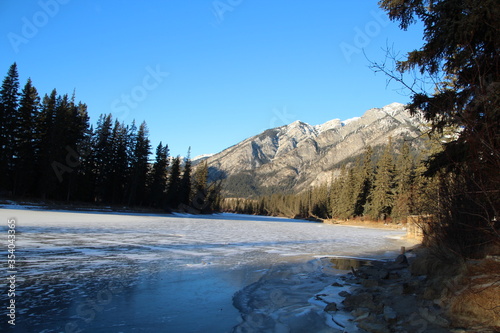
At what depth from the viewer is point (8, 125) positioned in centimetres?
3309

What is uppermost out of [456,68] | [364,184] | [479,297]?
[364,184]

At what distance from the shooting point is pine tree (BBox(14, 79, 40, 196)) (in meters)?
33.6

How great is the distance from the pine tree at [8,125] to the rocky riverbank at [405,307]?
36949 millimetres

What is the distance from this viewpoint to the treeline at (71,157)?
33.8m

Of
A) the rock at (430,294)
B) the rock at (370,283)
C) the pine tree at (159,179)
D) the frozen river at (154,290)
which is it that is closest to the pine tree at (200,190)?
the pine tree at (159,179)

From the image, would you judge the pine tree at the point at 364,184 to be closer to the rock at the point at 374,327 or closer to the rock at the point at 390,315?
the rock at the point at 390,315

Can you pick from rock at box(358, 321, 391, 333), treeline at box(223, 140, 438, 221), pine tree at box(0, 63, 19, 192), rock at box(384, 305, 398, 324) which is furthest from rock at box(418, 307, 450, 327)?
pine tree at box(0, 63, 19, 192)

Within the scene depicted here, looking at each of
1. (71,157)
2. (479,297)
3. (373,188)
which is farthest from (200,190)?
(479,297)

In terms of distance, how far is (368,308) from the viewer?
563cm

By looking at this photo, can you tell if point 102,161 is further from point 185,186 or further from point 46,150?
point 185,186

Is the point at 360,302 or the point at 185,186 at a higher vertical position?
the point at 185,186

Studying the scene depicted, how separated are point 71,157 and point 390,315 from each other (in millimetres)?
44547

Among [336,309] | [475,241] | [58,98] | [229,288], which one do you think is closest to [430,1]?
[475,241]

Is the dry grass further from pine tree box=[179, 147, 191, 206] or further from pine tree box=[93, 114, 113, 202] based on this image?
pine tree box=[179, 147, 191, 206]
